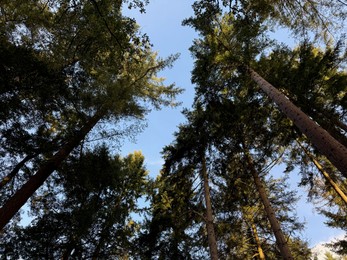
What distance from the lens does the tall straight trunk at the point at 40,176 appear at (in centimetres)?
769

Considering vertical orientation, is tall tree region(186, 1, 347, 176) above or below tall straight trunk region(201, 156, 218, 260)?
above

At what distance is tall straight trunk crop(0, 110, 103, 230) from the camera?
25.2 ft

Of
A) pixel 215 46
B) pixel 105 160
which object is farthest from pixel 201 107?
pixel 105 160

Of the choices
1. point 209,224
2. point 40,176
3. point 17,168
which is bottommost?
point 209,224

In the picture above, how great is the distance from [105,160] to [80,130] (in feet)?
5.24

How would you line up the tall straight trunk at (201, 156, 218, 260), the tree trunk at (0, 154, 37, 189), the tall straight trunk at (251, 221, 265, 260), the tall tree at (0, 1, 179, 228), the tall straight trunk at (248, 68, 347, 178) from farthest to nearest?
the tall straight trunk at (251, 221, 265, 260) < the tree trunk at (0, 154, 37, 189) < the tall straight trunk at (201, 156, 218, 260) < the tall tree at (0, 1, 179, 228) < the tall straight trunk at (248, 68, 347, 178)

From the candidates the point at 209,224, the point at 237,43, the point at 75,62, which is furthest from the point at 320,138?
the point at 75,62

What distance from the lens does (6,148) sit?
32.3 ft

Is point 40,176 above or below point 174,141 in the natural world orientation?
below

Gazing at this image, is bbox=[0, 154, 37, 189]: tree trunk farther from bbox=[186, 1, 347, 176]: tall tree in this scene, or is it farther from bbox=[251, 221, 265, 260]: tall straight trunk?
bbox=[251, 221, 265, 260]: tall straight trunk

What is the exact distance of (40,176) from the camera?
29.6 ft

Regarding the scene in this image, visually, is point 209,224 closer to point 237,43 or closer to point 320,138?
point 320,138

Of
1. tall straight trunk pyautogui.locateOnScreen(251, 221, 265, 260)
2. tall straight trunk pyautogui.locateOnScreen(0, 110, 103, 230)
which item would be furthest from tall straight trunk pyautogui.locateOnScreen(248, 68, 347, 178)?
tall straight trunk pyautogui.locateOnScreen(0, 110, 103, 230)

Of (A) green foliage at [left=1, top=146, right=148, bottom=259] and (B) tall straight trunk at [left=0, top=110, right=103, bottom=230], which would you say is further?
(A) green foliage at [left=1, top=146, right=148, bottom=259]
